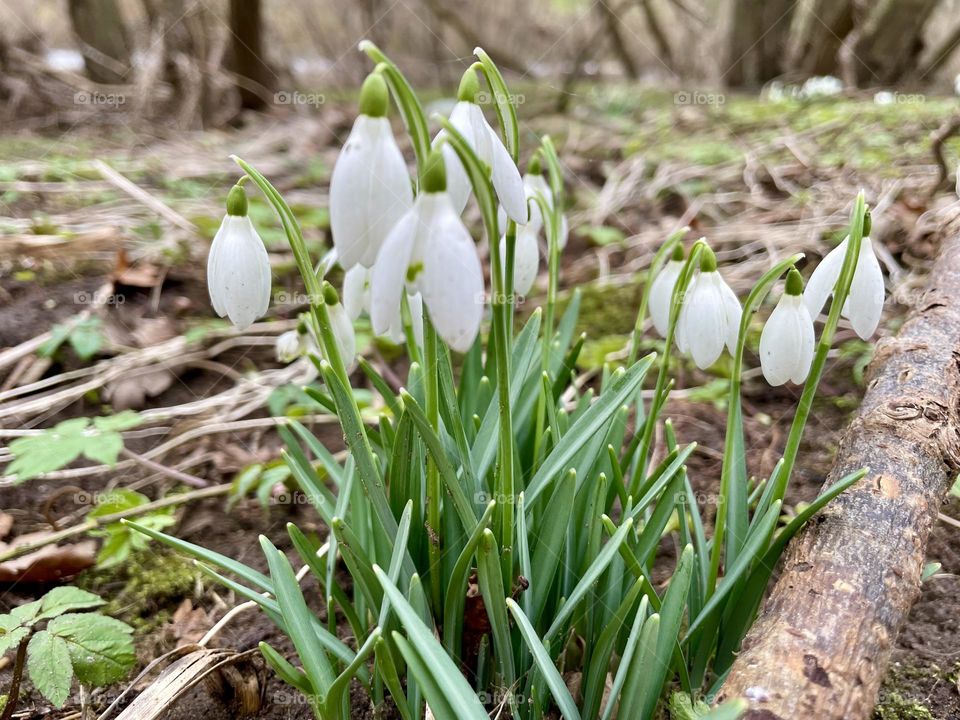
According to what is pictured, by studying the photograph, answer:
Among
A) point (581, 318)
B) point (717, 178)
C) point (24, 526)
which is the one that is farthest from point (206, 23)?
point (24, 526)

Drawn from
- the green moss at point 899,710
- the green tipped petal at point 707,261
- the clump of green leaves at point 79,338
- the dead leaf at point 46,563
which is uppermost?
the green tipped petal at point 707,261

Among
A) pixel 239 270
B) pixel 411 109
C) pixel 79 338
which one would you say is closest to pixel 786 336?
pixel 411 109

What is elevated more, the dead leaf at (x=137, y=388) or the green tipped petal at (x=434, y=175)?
the green tipped petal at (x=434, y=175)

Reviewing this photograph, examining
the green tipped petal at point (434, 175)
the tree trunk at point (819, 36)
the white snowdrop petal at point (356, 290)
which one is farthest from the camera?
the tree trunk at point (819, 36)

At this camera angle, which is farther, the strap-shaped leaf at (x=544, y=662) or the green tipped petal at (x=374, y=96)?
the strap-shaped leaf at (x=544, y=662)

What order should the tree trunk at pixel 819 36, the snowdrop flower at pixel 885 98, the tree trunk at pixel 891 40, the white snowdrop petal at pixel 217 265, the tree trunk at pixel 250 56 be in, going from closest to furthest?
the white snowdrop petal at pixel 217 265
the snowdrop flower at pixel 885 98
the tree trunk at pixel 250 56
the tree trunk at pixel 891 40
the tree trunk at pixel 819 36

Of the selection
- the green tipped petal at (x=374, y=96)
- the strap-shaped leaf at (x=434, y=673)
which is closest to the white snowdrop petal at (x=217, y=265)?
the green tipped petal at (x=374, y=96)

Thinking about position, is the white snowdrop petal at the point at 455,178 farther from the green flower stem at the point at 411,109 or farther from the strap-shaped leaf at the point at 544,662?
the strap-shaped leaf at the point at 544,662

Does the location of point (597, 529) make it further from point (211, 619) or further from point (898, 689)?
point (211, 619)

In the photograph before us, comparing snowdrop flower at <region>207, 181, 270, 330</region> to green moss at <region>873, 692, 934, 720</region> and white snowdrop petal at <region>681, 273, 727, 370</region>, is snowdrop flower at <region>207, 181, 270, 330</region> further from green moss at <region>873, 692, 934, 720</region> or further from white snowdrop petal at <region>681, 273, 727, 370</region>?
green moss at <region>873, 692, 934, 720</region>
